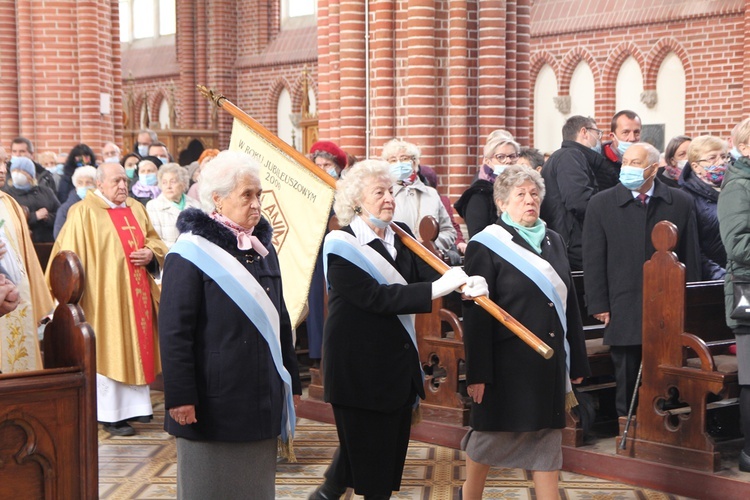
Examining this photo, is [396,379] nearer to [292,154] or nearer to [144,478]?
[292,154]

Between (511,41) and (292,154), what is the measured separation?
522cm

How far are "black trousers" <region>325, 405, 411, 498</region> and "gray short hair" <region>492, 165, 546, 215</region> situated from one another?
3.40 ft

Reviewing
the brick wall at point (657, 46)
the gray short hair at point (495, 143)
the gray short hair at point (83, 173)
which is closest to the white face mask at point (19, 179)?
the gray short hair at point (83, 173)

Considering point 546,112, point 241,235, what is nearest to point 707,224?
point 241,235

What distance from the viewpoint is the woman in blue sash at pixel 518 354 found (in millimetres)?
4668

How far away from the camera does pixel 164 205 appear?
325 inches

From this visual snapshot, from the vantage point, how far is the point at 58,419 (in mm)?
3209

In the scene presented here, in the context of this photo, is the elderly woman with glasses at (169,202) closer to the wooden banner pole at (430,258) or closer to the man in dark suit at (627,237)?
the wooden banner pole at (430,258)

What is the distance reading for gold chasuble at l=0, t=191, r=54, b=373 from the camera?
534 centimetres

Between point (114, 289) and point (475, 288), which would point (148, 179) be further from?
point (475, 288)

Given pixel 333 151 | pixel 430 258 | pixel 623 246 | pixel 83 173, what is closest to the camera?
pixel 430 258

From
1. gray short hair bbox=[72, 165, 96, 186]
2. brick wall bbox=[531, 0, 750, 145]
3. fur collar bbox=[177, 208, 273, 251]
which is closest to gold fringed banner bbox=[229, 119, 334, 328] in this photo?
fur collar bbox=[177, 208, 273, 251]

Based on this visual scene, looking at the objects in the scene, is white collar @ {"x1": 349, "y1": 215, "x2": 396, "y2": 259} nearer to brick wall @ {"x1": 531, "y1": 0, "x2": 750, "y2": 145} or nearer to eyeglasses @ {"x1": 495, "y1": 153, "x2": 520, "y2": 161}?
eyeglasses @ {"x1": 495, "y1": 153, "x2": 520, "y2": 161}

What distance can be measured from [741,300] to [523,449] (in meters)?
1.65
